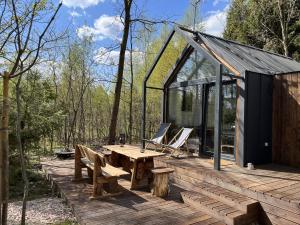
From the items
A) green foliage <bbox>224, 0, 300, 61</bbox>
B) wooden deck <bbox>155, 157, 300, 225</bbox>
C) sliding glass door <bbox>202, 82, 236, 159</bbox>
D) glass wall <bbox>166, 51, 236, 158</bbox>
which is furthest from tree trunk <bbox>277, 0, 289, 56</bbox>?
wooden deck <bbox>155, 157, 300, 225</bbox>

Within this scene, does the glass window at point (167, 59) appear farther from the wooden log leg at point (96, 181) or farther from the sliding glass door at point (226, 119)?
the wooden log leg at point (96, 181)

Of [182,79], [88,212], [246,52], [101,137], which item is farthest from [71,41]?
[88,212]

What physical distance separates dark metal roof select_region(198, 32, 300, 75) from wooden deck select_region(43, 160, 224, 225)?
301 centimetres

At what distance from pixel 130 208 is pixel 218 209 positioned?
1.27m

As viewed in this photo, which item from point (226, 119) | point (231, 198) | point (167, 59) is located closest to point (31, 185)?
point (231, 198)

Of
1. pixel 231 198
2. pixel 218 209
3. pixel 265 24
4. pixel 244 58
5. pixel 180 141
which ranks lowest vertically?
pixel 218 209

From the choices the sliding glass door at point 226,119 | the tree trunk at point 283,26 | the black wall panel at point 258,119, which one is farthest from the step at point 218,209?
the tree trunk at point 283,26

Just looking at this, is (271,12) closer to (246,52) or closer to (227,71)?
(246,52)

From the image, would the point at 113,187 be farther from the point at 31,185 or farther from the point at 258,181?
the point at 258,181

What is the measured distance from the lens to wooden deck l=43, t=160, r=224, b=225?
3584 millimetres

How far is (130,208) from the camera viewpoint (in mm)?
4008

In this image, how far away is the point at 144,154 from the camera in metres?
4.93

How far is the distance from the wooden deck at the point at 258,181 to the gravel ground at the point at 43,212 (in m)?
2.19

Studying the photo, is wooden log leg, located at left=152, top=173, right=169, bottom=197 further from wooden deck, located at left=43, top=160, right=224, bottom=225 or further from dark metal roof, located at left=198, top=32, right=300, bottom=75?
dark metal roof, located at left=198, top=32, right=300, bottom=75
